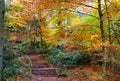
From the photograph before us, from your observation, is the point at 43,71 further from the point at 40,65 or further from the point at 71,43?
the point at 71,43

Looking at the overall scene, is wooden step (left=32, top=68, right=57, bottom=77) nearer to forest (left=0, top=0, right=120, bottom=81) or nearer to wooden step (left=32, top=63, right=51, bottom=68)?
forest (left=0, top=0, right=120, bottom=81)

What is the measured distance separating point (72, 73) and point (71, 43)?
6.90ft

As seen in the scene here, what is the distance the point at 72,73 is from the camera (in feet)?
43.7

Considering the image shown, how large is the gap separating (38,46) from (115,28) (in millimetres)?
10494

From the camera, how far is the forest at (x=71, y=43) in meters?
9.74

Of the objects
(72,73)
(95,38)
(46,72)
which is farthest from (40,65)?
(95,38)

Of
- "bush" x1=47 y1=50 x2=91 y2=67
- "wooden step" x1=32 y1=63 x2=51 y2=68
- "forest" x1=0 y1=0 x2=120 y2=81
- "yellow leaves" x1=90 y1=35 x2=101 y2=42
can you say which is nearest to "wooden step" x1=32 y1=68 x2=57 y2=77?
"forest" x1=0 y1=0 x2=120 y2=81

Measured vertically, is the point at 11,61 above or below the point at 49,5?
below

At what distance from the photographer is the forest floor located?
1158cm

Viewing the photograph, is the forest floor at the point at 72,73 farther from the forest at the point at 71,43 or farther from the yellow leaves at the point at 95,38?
the yellow leaves at the point at 95,38

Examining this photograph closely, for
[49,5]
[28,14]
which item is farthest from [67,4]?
[28,14]

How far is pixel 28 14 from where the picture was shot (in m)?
18.4

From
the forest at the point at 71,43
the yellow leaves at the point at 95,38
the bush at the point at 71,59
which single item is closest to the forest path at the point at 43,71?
the forest at the point at 71,43

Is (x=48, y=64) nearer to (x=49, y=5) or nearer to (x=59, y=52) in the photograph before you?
(x=59, y=52)
